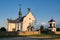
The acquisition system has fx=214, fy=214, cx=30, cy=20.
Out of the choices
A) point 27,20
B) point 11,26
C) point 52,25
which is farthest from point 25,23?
point 52,25

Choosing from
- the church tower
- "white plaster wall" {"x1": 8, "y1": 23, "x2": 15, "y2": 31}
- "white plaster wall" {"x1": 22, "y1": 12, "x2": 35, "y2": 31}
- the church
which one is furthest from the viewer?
"white plaster wall" {"x1": 8, "y1": 23, "x2": 15, "y2": 31}

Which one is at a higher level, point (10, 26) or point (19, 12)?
point (19, 12)

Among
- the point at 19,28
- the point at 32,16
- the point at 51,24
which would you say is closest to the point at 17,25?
the point at 19,28

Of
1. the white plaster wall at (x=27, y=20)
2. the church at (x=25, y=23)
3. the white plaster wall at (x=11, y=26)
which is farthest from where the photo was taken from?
A: the white plaster wall at (x=11, y=26)

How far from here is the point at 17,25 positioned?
84.8 m

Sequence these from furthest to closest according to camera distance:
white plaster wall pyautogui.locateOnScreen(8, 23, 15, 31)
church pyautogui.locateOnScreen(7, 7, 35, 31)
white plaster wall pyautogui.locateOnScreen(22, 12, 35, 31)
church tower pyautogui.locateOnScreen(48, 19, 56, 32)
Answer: white plaster wall pyautogui.locateOnScreen(8, 23, 15, 31)
white plaster wall pyautogui.locateOnScreen(22, 12, 35, 31)
church pyautogui.locateOnScreen(7, 7, 35, 31)
church tower pyautogui.locateOnScreen(48, 19, 56, 32)

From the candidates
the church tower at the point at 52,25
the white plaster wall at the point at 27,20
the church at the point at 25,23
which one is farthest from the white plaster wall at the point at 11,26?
the church tower at the point at 52,25

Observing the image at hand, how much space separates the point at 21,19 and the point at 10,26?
18.8ft

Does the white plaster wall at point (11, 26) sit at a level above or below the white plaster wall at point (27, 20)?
below

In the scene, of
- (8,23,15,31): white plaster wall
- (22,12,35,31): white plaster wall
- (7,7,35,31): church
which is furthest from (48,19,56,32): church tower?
(8,23,15,31): white plaster wall

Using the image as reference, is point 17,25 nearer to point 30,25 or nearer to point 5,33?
point 30,25

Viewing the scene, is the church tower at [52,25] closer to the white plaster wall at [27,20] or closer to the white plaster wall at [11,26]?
the white plaster wall at [27,20]

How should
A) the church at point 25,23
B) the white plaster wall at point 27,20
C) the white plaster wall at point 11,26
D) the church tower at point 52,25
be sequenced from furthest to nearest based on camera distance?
the white plaster wall at point 11,26, the white plaster wall at point 27,20, the church at point 25,23, the church tower at point 52,25

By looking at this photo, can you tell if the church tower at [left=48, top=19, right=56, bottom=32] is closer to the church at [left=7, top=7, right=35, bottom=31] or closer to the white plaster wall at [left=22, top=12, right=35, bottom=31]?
the church at [left=7, top=7, right=35, bottom=31]
